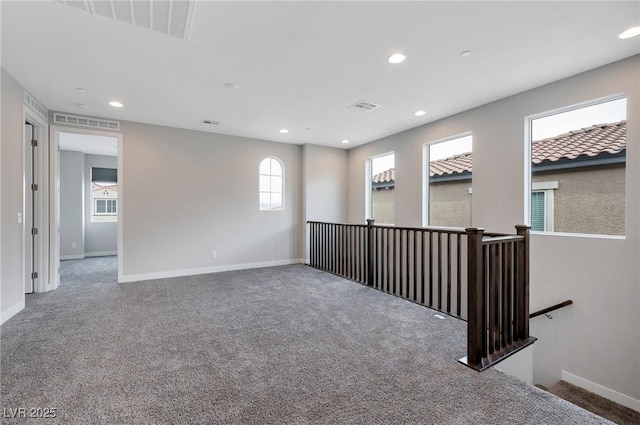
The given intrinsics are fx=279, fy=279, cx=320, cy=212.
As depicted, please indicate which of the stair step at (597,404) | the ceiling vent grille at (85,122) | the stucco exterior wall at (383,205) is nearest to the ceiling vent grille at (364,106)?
the stucco exterior wall at (383,205)

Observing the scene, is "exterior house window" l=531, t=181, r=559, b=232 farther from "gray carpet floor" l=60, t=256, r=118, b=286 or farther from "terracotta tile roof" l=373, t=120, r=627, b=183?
"gray carpet floor" l=60, t=256, r=118, b=286

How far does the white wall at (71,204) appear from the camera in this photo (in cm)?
690

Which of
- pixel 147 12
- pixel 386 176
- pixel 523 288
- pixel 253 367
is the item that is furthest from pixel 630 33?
pixel 253 367

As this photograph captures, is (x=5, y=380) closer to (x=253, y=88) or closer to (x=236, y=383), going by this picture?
(x=236, y=383)

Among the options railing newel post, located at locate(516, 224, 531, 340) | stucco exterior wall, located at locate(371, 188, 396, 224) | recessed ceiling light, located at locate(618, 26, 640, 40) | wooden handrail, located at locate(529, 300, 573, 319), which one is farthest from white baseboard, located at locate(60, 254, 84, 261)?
recessed ceiling light, located at locate(618, 26, 640, 40)

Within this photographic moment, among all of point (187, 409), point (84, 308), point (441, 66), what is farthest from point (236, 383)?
point (441, 66)

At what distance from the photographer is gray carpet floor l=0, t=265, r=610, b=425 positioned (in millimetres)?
1666

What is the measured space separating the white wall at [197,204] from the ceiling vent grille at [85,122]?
0.51 ft

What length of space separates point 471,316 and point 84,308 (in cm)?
428

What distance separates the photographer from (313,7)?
6.93 feet

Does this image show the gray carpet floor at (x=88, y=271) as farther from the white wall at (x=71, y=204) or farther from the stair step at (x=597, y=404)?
the stair step at (x=597, y=404)

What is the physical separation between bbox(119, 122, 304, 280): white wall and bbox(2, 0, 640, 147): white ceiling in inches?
37.8

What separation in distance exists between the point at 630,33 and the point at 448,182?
100 inches

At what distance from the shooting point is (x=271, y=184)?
6.16 m
